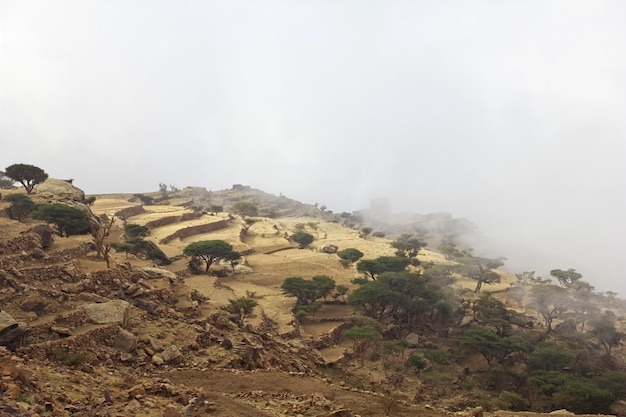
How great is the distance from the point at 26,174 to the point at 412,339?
45996mm

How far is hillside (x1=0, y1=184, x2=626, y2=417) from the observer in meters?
12.5

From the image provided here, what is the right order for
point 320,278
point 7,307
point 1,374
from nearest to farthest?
1. point 1,374
2. point 7,307
3. point 320,278

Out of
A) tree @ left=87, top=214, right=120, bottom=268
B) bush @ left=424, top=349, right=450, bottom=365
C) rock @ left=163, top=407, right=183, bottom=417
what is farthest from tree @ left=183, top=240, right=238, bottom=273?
rock @ left=163, top=407, right=183, bottom=417

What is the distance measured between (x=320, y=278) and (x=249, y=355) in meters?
19.3

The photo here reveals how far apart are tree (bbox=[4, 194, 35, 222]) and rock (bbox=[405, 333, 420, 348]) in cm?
3377

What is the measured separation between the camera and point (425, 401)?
79.3ft

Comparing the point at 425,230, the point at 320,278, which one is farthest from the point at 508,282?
the point at 425,230

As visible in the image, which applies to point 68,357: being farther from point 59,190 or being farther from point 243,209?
point 243,209

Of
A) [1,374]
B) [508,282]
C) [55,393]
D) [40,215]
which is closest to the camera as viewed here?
[1,374]

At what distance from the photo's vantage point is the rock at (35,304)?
16141 millimetres

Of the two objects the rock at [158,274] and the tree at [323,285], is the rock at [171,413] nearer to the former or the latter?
the rock at [158,274]

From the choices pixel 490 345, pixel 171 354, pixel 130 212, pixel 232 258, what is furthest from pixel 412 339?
pixel 130 212

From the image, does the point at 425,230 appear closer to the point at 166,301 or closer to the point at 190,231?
the point at 190,231

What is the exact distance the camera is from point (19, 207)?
34969mm
